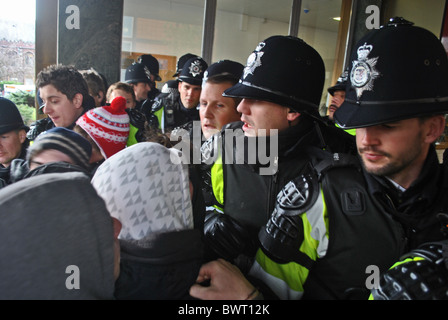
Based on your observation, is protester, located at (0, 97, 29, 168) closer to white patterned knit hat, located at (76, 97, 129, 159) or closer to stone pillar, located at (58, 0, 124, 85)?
white patterned knit hat, located at (76, 97, 129, 159)

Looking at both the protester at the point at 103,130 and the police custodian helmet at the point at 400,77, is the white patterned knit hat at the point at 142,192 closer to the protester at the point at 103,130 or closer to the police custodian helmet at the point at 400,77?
the police custodian helmet at the point at 400,77

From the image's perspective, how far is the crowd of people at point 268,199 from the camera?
0.61 metres

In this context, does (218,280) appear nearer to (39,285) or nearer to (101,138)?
(39,285)

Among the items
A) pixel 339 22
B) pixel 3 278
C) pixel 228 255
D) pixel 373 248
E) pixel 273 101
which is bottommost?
pixel 228 255

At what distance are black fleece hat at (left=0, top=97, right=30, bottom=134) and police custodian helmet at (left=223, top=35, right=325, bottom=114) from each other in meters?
1.53

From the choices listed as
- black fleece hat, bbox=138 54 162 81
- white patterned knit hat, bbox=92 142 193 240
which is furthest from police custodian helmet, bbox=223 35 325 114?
black fleece hat, bbox=138 54 162 81

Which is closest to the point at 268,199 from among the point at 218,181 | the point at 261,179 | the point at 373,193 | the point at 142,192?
the point at 261,179

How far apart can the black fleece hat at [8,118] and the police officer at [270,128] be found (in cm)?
153

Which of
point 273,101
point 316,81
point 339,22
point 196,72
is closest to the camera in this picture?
point 273,101

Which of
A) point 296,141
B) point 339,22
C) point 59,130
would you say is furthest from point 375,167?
point 339,22

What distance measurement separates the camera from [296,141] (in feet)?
4.90

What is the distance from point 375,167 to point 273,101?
0.52 metres

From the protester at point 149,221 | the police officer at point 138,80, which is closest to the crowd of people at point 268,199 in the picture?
the protester at point 149,221

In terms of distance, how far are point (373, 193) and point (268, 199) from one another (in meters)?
0.47
